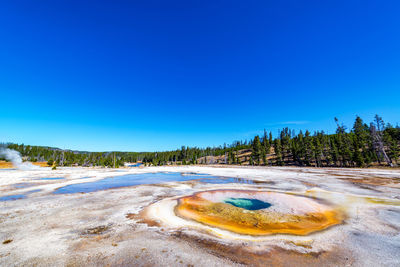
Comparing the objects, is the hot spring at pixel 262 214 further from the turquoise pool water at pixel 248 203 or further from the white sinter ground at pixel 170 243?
the white sinter ground at pixel 170 243

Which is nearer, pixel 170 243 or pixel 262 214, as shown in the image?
pixel 170 243

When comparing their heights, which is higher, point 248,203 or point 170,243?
point 170,243

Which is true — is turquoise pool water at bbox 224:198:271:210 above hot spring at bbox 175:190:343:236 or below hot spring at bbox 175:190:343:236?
below

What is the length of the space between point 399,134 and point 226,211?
9413 centimetres

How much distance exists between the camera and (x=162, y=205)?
10719 mm

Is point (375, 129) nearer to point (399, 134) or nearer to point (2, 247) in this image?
point (399, 134)

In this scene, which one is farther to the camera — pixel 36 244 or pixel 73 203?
pixel 73 203

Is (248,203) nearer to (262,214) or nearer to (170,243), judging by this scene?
(262,214)

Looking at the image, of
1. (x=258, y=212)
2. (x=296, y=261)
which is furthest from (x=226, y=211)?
(x=296, y=261)

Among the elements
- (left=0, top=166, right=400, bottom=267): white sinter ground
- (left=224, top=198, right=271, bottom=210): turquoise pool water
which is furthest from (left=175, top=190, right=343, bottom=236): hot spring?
(left=0, top=166, right=400, bottom=267): white sinter ground

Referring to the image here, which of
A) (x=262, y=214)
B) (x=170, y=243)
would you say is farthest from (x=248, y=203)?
(x=170, y=243)

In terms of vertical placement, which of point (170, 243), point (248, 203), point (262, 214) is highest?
point (170, 243)

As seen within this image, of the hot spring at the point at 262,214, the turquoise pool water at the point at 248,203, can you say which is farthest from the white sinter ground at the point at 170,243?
the turquoise pool water at the point at 248,203

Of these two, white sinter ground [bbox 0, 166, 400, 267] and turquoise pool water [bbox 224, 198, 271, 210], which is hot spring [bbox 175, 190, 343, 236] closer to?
turquoise pool water [bbox 224, 198, 271, 210]
